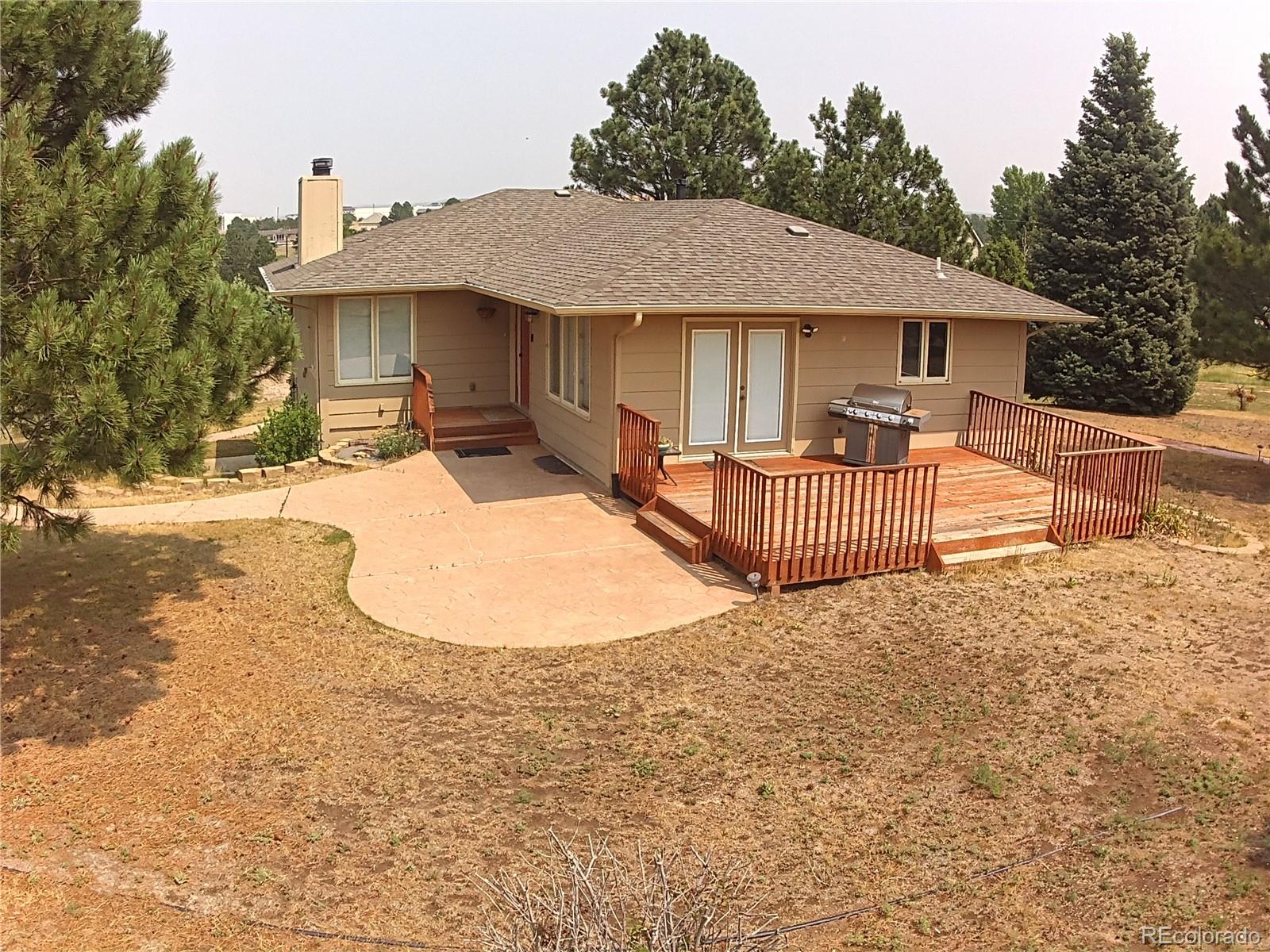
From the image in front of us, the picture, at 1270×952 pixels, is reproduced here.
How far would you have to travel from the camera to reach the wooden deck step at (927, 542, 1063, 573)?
36.4 ft

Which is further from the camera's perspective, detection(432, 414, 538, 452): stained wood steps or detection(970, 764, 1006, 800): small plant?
detection(432, 414, 538, 452): stained wood steps

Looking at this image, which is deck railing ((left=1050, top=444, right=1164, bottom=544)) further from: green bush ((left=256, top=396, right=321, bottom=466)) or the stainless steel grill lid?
green bush ((left=256, top=396, right=321, bottom=466))

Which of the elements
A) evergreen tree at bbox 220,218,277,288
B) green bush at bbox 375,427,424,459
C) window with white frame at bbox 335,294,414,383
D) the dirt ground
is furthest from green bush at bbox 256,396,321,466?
evergreen tree at bbox 220,218,277,288

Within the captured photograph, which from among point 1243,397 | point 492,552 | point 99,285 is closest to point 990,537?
point 492,552

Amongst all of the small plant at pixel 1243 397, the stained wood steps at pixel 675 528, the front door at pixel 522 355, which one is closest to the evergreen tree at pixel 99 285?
the stained wood steps at pixel 675 528

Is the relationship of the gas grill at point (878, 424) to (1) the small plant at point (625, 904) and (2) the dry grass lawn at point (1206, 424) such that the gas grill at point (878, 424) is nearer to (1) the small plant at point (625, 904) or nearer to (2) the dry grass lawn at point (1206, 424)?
(1) the small plant at point (625, 904)

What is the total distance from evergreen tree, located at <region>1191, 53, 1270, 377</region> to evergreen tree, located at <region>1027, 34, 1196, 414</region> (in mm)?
7126

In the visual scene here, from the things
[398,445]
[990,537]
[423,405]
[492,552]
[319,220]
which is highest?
[319,220]

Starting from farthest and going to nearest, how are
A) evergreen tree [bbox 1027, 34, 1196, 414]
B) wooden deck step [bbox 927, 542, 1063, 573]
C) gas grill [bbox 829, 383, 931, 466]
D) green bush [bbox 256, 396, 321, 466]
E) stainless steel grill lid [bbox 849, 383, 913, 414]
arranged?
evergreen tree [bbox 1027, 34, 1196, 414], green bush [bbox 256, 396, 321, 466], stainless steel grill lid [bbox 849, 383, 913, 414], gas grill [bbox 829, 383, 931, 466], wooden deck step [bbox 927, 542, 1063, 573]

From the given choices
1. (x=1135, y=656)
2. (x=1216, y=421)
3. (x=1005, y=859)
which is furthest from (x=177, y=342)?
(x=1216, y=421)

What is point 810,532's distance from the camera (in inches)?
448

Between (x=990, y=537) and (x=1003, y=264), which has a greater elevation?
(x=1003, y=264)

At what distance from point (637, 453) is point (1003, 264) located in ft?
60.7

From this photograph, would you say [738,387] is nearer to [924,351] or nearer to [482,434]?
[924,351]
